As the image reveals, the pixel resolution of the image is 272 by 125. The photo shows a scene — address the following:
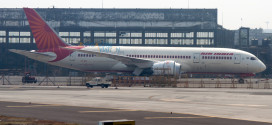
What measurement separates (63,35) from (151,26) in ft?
71.8

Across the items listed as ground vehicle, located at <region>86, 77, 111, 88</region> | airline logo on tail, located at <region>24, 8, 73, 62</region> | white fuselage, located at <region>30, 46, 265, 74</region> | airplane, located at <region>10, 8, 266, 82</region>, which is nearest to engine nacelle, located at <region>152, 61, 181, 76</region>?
airplane, located at <region>10, 8, 266, 82</region>

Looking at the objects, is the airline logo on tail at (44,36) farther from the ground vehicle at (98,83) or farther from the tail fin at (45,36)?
the ground vehicle at (98,83)

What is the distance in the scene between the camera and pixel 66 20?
109 metres

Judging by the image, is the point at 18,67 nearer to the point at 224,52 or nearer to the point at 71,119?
the point at 224,52

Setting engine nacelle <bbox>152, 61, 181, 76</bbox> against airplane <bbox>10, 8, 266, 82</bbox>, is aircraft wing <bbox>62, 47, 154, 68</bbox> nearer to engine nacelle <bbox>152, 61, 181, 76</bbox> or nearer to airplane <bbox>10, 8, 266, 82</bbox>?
airplane <bbox>10, 8, 266, 82</bbox>

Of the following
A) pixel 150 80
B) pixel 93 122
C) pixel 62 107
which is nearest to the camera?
pixel 93 122

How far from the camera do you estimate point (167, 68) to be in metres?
57.8

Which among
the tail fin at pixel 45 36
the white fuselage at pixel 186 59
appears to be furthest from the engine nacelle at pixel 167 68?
the tail fin at pixel 45 36

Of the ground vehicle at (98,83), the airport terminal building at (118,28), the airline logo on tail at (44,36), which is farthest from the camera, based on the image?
the airport terminal building at (118,28)

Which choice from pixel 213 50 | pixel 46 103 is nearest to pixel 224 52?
pixel 213 50

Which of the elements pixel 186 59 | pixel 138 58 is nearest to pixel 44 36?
pixel 138 58

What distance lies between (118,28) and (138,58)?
4645cm

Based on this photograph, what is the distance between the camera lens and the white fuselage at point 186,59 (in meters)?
61.4

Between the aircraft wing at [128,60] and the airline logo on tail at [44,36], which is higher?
the airline logo on tail at [44,36]
